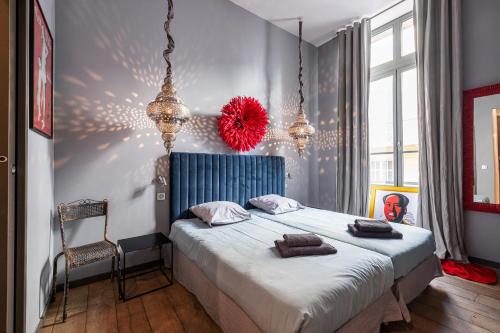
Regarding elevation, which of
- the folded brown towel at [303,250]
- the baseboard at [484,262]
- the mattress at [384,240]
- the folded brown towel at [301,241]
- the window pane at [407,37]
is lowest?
the baseboard at [484,262]

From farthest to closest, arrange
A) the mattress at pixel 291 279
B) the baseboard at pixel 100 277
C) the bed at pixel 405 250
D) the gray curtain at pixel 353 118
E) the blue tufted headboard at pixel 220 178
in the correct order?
1. the gray curtain at pixel 353 118
2. the blue tufted headboard at pixel 220 178
3. the baseboard at pixel 100 277
4. the bed at pixel 405 250
5. the mattress at pixel 291 279

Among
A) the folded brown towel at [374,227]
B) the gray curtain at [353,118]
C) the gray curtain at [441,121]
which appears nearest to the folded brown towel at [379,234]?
the folded brown towel at [374,227]

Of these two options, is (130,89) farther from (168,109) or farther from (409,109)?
(409,109)

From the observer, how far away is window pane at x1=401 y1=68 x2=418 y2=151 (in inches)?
131

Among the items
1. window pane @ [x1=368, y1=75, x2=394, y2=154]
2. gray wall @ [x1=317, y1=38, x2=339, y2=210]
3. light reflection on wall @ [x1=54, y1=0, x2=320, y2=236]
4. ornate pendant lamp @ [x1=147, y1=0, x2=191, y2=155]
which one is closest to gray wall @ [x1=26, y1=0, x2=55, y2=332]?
light reflection on wall @ [x1=54, y1=0, x2=320, y2=236]

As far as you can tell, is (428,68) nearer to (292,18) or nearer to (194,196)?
(292,18)

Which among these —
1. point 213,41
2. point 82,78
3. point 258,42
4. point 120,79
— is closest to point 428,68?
point 258,42

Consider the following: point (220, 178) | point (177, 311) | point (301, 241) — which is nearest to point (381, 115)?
point (220, 178)

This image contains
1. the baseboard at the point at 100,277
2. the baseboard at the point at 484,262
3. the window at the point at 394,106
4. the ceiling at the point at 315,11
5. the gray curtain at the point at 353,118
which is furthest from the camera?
the gray curtain at the point at 353,118

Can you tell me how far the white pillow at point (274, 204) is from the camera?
2.93 meters

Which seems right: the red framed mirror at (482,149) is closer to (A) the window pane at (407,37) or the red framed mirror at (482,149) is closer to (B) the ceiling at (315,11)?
(A) the window pane at (407,37)

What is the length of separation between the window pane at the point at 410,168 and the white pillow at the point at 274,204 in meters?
1.76

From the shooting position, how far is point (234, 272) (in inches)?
56.1

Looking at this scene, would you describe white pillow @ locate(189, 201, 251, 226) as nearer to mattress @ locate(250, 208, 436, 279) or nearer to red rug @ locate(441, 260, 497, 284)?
mattress @ locate(250, 208, 436, 279)
